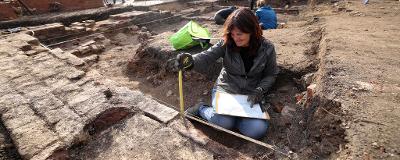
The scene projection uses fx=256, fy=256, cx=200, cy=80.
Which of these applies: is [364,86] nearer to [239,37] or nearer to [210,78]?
[239,37]

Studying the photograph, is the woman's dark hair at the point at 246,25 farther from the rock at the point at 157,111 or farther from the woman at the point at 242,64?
the rock at the point at 157,111

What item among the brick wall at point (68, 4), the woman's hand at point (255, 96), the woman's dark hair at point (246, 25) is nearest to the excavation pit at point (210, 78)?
the woman's hand at point (255, 96)

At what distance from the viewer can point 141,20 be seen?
8.61 metres

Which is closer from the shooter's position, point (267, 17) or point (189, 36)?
point (189, 36)

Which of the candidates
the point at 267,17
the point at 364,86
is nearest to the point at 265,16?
the point at 267,17

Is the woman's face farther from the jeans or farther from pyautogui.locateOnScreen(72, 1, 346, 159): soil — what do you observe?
pyautogui.locateOnScreen(72, 1, 346, 159): soil

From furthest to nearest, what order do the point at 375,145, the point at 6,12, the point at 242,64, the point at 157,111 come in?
the point at 6,12
the point at 242,64
the point at 157,111
the point at 375,145

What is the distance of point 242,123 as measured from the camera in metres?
2.84

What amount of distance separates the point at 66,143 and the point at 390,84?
10.1ft

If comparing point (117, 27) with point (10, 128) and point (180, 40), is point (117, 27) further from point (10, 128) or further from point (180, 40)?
point (10, 128)

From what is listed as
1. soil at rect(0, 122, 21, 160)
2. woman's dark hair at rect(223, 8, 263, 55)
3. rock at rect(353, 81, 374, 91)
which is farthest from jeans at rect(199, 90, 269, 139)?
soil at rect(0, 122, 21, 160)

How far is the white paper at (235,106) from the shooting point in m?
2.74

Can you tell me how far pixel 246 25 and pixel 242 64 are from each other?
1.56ft

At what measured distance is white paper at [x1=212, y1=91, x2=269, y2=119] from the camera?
8.98ft
